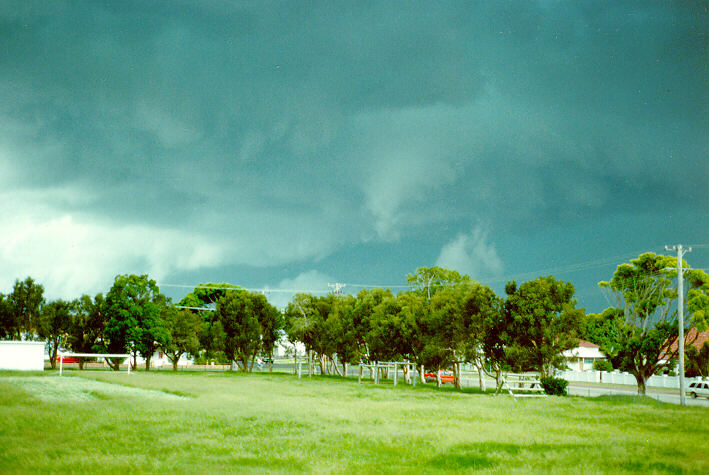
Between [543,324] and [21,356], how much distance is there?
40100 mm

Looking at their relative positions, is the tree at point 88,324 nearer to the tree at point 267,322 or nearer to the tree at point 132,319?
the tree at point 132,319

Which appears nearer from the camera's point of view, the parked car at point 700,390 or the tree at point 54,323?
the parked car at point 700,390

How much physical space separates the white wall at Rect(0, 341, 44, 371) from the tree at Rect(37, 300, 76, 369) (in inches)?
503

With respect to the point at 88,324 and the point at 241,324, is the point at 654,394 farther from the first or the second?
the point at 88,324

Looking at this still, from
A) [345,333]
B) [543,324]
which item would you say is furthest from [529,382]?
[345,333]

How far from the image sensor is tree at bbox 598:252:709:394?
4147cm

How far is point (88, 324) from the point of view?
217 feet

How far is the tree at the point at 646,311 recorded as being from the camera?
1633 inches

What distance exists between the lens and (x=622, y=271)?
144 ft

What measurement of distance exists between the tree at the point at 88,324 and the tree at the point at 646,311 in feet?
161

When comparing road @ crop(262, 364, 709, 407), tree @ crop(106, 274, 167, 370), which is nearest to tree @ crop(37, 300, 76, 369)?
tree @ crop(106, 274, 167, 370)

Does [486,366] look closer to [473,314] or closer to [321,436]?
[473,314]

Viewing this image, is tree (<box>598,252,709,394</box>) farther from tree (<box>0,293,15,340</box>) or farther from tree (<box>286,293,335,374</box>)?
tree (<box>0,293,15,340</box>)

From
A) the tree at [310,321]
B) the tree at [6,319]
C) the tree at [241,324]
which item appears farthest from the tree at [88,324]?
the tree at [310,321]
